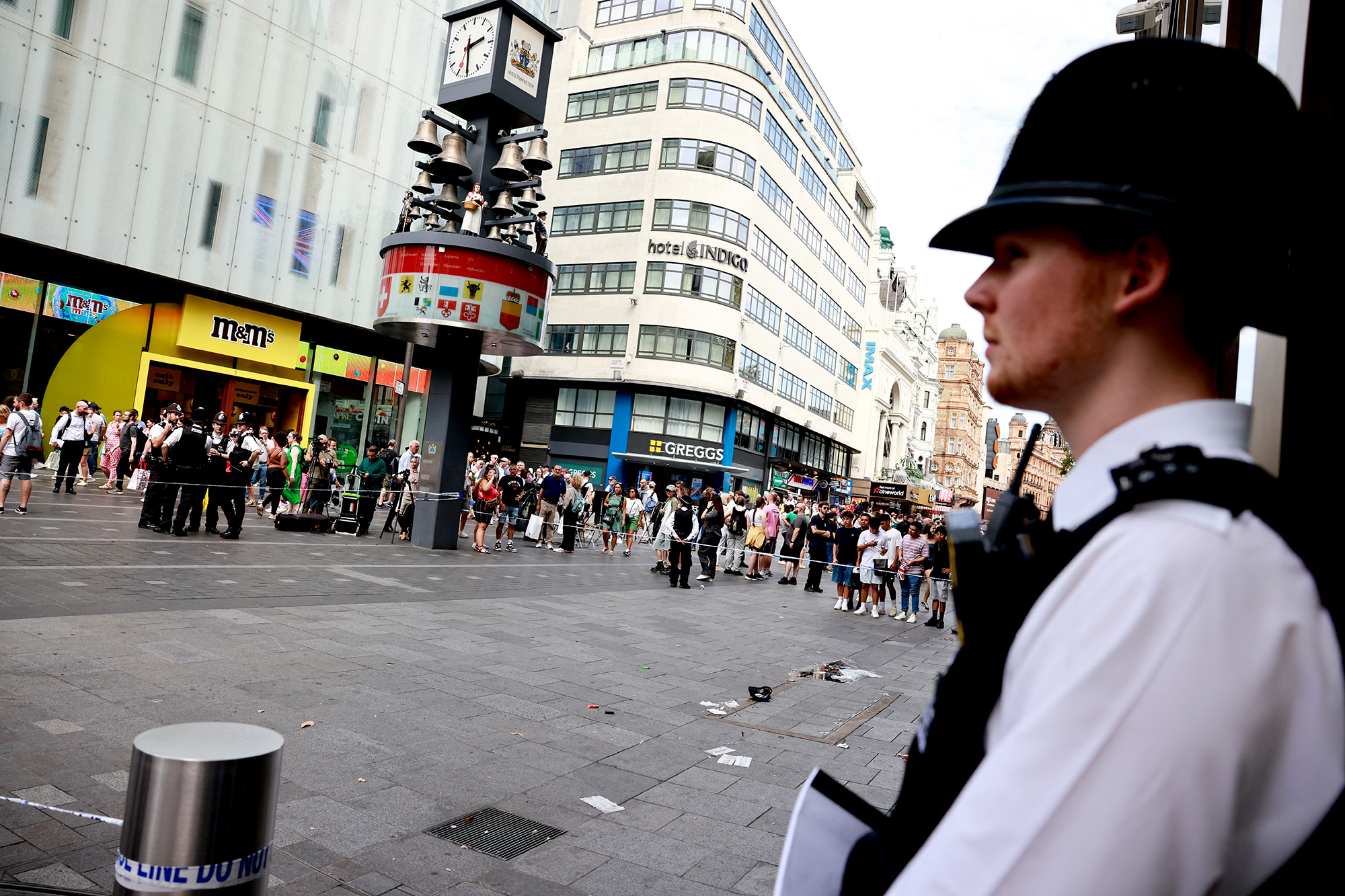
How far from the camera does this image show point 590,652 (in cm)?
870

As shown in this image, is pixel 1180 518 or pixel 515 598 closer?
pixel 1180 518

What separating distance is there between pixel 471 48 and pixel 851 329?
153ft

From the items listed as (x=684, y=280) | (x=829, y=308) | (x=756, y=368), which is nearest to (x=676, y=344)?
(x=684, y=280)

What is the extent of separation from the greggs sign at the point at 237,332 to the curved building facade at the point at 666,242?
16651mm

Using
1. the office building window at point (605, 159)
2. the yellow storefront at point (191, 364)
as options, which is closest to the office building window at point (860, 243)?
the office building window at point (605, 159)

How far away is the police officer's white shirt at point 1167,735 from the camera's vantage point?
0.66 meters

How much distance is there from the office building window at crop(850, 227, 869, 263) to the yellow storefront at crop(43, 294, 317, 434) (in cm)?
4214

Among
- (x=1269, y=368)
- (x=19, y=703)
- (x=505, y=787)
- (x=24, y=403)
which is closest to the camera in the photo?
(x=1269, y=368)

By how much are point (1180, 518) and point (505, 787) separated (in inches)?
176

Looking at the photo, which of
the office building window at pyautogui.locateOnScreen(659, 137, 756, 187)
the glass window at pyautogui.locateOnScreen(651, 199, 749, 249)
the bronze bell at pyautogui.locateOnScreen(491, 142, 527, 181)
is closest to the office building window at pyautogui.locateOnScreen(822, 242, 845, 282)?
the office building window at pyautogui.locateOnScreen(659, 137, 756, 187)

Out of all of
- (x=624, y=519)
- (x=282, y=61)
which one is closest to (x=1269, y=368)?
(x=624, y=519)

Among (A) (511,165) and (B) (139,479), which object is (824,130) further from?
(B) (139,479)

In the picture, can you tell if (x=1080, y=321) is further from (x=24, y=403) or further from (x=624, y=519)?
(x=624, y=519)

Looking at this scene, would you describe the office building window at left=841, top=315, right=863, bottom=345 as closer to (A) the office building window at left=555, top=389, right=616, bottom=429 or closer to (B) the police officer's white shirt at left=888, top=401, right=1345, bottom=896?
(A) the office building window at left=555, top=389, right=616, bottom=429
